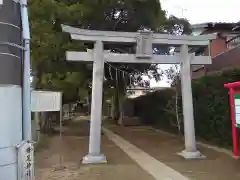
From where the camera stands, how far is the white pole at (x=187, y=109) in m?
10.9

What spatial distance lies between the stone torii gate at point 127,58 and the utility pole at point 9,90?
6.89 metres

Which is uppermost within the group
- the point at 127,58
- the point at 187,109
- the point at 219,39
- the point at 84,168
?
the point at 219,39

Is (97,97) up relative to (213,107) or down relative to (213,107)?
up

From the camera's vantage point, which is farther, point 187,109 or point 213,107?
point 213,107

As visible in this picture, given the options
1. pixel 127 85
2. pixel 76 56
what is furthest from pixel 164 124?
pixel 76 56

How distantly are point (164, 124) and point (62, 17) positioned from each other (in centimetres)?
983

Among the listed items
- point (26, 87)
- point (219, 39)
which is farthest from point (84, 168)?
point (219, 39)

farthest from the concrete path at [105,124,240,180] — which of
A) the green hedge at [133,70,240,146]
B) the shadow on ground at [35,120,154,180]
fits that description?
the shadow on ground at [35,120,154,180]

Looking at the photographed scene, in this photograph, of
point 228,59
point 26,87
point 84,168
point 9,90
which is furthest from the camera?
point 228,59

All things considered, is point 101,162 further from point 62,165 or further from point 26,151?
point 26,151

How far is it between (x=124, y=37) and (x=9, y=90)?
7.91 metres

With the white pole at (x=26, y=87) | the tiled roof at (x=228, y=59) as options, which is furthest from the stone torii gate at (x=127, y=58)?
the white pole at (x=26, y=87)

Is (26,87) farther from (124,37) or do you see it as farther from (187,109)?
(187,109)

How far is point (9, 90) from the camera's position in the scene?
3330mm
